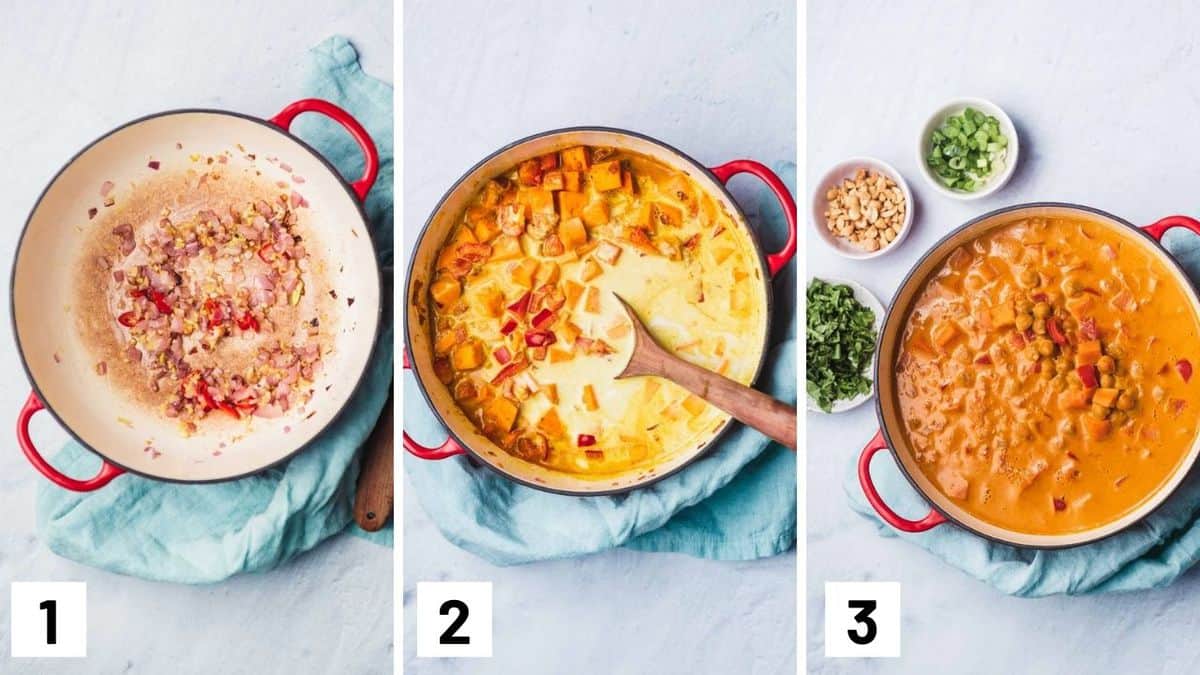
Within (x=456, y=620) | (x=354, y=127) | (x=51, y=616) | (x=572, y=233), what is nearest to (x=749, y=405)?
(x=572, y=233)

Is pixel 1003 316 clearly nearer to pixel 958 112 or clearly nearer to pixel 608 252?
→ pixel 958 112

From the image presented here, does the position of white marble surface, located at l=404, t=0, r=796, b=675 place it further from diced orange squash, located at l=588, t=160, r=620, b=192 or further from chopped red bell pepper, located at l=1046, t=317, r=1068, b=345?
chopped red bell pepper, located at l=1046, t=317, r=1068, b=345

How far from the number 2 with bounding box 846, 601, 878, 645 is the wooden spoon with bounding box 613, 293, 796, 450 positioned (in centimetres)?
36

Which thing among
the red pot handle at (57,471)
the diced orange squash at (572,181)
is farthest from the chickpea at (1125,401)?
the red pot handle at (57,471)

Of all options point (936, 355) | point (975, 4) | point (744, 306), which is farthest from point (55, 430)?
point (975, 4)

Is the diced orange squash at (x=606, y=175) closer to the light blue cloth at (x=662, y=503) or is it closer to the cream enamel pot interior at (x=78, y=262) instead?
the light blue cloth at (x=662, y=503)

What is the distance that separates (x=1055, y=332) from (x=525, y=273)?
0.84 meters

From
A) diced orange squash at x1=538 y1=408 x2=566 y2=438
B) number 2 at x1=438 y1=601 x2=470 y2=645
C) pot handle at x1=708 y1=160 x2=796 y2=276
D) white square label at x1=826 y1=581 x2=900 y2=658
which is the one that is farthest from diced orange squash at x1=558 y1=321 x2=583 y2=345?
white square label at x1=826 y1=581 x2=900 y2=658

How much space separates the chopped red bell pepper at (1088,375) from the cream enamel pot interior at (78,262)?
111cm

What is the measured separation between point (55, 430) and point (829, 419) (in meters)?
1.33

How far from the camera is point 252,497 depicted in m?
1.81

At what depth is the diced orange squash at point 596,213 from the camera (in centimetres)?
179

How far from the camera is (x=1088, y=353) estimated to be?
1.64 meters

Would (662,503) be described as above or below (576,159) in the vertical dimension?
below
